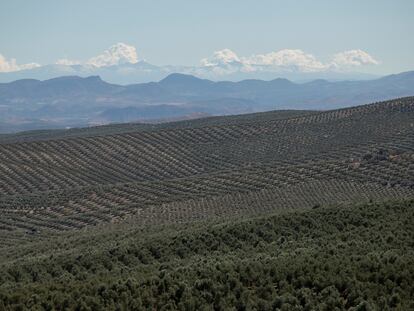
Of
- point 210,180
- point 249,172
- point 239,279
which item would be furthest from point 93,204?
point 239,279

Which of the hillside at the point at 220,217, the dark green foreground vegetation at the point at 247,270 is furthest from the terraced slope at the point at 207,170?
the dark green foreground vegetation at the point at 247,270

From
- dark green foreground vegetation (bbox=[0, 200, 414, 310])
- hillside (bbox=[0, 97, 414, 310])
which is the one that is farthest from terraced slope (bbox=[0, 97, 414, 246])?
dark green foreground vegetation (bbox=[0, 200, 414, 310])

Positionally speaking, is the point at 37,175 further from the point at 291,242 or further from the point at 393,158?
the point at 291,242

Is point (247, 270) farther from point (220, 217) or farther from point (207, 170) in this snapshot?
point (207, 170)

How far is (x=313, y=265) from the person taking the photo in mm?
18125

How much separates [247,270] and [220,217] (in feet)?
73.3

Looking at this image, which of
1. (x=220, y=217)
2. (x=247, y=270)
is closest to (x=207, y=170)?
(x=220, y=217)

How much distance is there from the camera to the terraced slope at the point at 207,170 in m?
47.3

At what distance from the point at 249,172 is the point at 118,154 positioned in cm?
2489

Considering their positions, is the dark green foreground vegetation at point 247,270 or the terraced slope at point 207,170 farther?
the terraced slope at point 207,170

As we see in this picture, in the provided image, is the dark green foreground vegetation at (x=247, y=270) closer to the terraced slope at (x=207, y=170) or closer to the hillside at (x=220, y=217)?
the hillside at (x=220, y=217)

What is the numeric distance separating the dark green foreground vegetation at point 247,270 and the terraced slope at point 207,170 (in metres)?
15.5

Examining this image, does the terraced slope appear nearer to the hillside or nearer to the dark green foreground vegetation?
the hillside

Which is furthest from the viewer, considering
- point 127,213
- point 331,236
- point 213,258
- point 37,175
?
point 37,175
